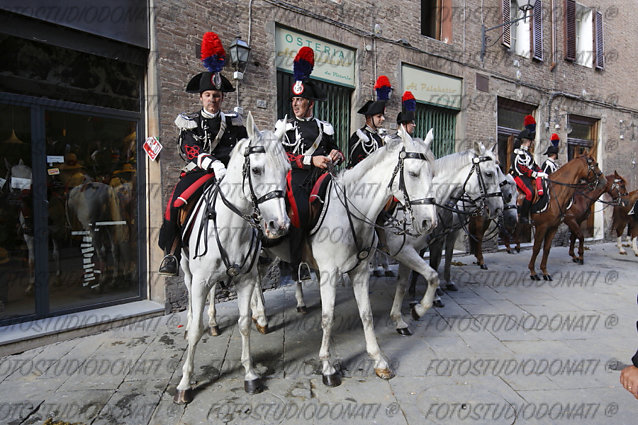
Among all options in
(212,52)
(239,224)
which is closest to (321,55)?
(212,52)

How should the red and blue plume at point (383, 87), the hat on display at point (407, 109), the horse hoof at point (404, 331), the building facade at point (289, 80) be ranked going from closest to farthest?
the horse hoof at point (404, 331)
the building facade at point (289, 80)
the red and blue plume at point (383, 87)
the hat on display at point (407, 109)

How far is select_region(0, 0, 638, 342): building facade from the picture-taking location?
4.98 meters

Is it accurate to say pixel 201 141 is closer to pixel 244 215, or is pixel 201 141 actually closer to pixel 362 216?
pixel 244 215

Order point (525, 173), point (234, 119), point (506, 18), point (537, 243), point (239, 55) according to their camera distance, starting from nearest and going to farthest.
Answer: point (234, 119), point (239, 55), point (537, 243), point (525, 173), point (506, 18)

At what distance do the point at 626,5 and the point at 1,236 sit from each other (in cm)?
2070

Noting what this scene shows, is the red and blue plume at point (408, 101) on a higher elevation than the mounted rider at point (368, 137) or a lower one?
higher

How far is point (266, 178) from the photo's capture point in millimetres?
2846

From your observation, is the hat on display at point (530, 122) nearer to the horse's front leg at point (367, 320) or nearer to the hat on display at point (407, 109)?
the hat on display at point (407, 109)

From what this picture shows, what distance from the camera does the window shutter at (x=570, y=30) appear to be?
12867 millimetres

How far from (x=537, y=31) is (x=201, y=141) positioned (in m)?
12.9

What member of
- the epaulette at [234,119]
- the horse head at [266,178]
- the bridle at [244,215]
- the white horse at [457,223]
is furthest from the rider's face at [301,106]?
the white horse at [457,223]

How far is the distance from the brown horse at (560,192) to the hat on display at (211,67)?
Result: 23.1 ft

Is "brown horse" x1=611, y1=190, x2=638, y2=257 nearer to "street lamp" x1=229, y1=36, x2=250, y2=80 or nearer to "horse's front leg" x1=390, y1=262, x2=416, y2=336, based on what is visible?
"horse's front leg" x1=390, y1=262, x2=416, y2=336

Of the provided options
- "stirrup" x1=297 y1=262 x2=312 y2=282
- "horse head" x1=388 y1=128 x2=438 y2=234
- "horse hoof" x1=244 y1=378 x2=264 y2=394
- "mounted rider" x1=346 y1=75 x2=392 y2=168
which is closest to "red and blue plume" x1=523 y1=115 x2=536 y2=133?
"mounted rider" x1=346 y1=75 x2=392 y2=168
